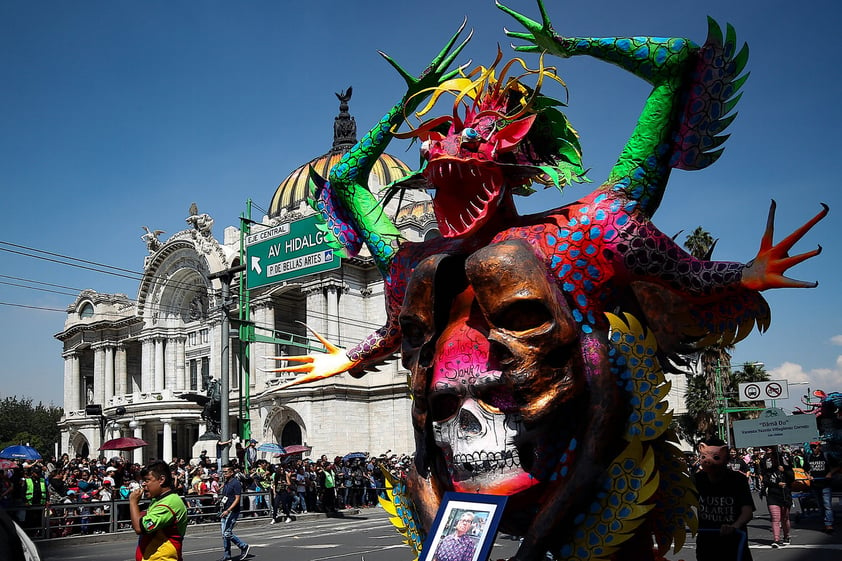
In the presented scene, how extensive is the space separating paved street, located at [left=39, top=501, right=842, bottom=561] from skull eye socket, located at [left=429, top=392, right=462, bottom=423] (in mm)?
4946

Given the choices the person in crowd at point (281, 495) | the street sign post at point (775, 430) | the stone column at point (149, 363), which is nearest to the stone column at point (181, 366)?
the stone column at point (149, 363)

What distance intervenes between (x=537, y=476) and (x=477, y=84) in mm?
2480

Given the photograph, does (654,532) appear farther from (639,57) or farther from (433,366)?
(639,57)

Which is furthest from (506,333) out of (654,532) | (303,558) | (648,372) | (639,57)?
(303,558)

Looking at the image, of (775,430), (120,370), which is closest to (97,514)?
(775,430)

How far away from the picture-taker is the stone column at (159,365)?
43.3 m

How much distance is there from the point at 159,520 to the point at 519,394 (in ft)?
8.51

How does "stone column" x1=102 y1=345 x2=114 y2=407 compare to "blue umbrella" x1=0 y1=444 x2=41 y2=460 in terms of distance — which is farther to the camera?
"stone column" x1=102 y1=345 x2=114 y2=407

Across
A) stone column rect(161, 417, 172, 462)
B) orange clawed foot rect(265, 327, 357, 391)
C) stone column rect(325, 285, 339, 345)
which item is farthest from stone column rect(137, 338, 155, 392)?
orange clawed foot rect(265, 327, 357, 391)

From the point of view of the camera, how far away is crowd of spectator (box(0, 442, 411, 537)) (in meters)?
14.9

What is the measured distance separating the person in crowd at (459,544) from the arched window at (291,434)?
32631 mm

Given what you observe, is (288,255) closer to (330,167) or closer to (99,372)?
(330,167)

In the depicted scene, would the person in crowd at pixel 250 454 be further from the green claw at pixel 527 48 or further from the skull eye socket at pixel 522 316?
the skull eye socket at pixel 522 316

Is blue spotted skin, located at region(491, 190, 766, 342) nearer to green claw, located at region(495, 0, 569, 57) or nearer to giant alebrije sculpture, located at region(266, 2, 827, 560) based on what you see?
giant alebrije sculpture, located at region(266, 2, 827, 560)
